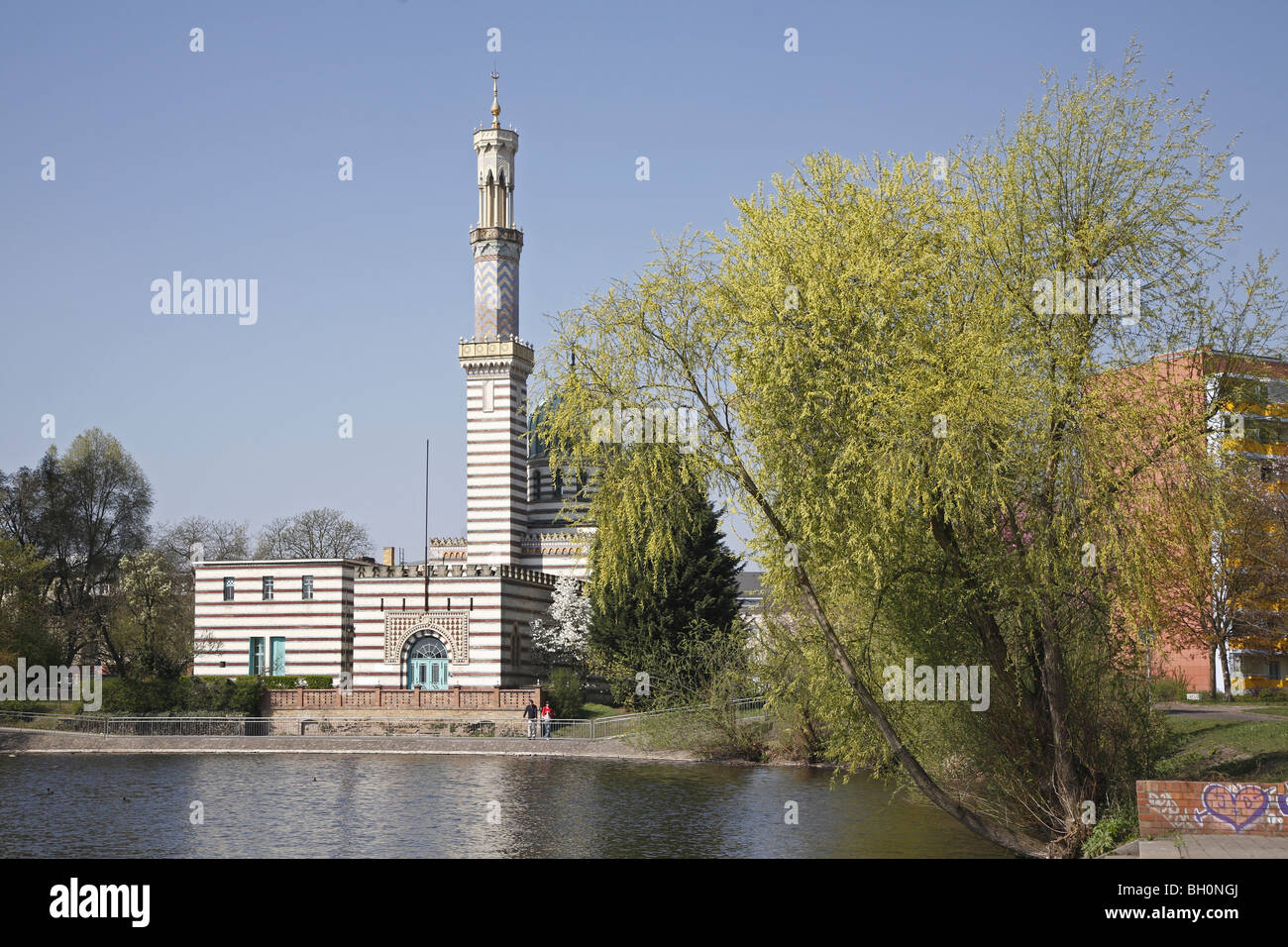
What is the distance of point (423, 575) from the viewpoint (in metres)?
61.0

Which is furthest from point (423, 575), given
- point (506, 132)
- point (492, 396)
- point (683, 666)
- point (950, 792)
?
point (950, 792)

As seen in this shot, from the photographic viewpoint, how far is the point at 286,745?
50875 mm

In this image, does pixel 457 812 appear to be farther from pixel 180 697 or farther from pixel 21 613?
pixel 21 613

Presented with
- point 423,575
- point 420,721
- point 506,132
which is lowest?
point 420,721

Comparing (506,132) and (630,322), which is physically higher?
(506,132)

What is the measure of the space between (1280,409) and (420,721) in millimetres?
41258

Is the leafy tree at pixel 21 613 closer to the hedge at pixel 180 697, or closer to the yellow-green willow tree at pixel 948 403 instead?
the hedge at pixel 180 697

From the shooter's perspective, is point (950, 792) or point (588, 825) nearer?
point (950, 792)

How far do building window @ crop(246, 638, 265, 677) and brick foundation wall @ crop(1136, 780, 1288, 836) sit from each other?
54056mm

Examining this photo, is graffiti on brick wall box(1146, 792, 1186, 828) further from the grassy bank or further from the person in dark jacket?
the person in dark jacket

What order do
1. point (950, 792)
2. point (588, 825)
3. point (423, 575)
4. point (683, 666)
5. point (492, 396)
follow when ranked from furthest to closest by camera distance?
point (492, 396) → point (423, 575) → point (683, 666) → point (588, 825) → point (950, 792)

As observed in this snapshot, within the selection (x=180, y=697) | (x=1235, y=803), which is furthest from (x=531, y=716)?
(x=1235, y=803)

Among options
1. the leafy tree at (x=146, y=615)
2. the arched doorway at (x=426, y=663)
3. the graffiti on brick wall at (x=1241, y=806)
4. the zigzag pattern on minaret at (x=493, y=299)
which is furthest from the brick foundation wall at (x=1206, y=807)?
the leafy tree at (x=146, y=615)
